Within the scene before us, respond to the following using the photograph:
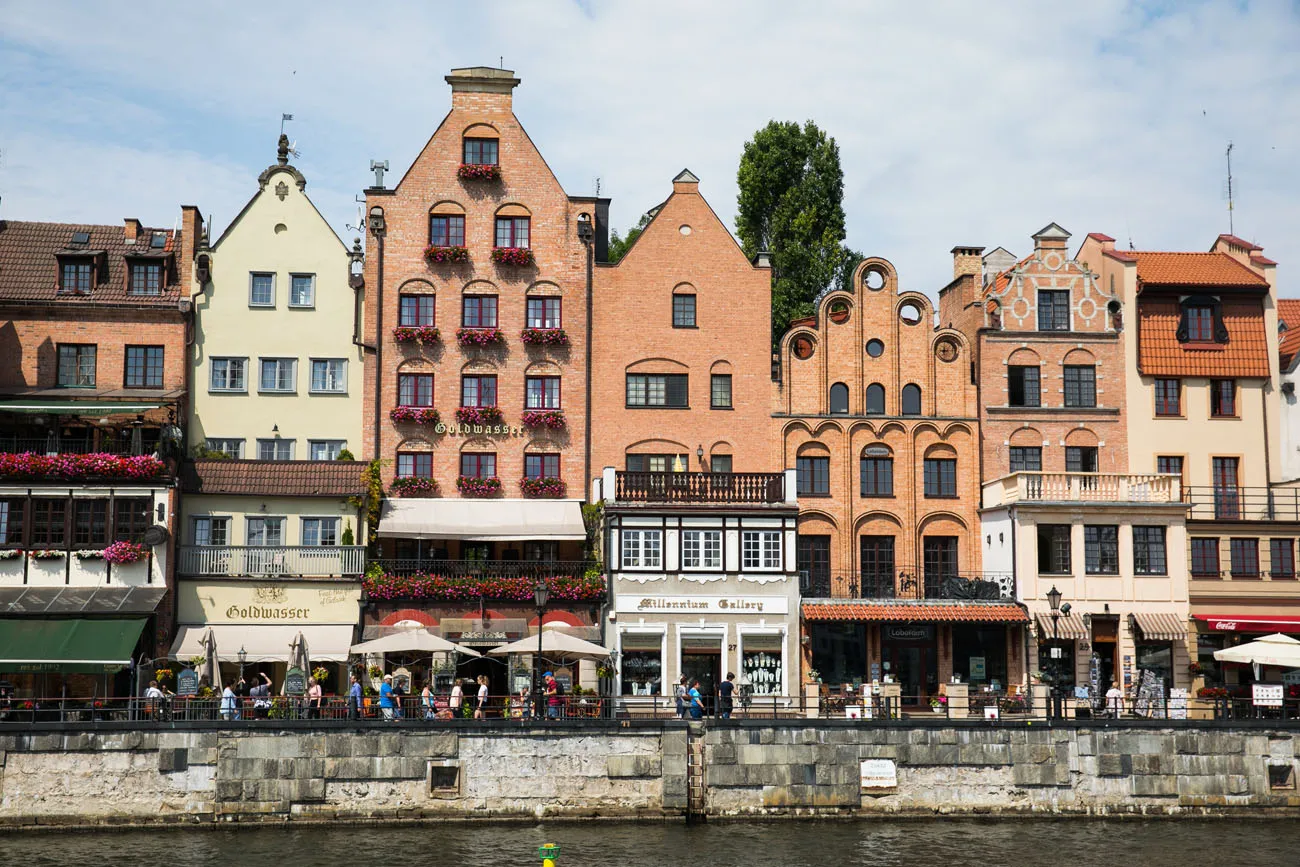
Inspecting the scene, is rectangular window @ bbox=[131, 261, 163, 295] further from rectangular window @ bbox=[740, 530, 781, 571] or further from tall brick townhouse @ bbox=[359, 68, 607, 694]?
rectangular window @ bbox=[740, 530, 781, 571]

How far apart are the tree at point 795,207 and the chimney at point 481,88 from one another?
53.6ft

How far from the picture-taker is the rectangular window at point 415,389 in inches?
1984

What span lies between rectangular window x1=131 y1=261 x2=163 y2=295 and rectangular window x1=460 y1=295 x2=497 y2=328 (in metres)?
10.4

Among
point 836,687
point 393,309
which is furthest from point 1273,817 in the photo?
point 393,309

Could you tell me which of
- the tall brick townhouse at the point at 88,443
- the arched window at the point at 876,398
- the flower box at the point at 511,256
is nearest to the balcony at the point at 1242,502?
the arched window at the point at 876,398

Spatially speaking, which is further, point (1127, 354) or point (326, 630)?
point (1127, 354)

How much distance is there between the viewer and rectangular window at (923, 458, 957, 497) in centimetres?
5162

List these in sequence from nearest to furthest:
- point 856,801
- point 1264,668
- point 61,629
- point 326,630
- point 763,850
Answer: point 763,850, point 856,801, point 61,629, point 326,630, point 1264,668

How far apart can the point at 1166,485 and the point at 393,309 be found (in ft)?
90.0

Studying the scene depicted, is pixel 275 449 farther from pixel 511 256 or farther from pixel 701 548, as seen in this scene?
pixel 701 548

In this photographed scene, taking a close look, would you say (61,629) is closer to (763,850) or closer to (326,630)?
(326,630)

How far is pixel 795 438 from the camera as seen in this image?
51094 millimetres

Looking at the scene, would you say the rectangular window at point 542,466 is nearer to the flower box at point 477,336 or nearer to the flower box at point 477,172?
the flower box at point 477,336

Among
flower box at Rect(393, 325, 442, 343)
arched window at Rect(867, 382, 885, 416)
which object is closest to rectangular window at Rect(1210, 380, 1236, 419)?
arched window at Rect(867, 382, 885, 416)
